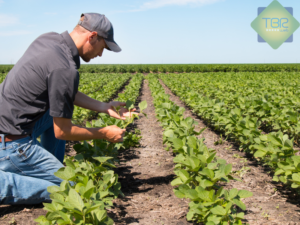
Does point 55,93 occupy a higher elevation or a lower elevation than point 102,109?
higher

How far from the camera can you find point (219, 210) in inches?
70.9

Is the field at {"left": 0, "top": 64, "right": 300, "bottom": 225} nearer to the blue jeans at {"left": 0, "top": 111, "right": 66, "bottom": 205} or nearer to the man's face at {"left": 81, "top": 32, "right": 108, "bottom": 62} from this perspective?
the blue jeans at {"left": 0, "top": 111, "right": 66, "bottom": 205}

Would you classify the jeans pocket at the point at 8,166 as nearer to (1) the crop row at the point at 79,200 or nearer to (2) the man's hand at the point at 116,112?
(1) the crop row at the point at 79,200

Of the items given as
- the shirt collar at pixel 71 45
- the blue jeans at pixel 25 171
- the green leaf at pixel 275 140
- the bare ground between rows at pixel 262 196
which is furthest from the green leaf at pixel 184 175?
the shirt collar at pixel 71 45

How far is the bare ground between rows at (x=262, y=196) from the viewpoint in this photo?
7.86 feet

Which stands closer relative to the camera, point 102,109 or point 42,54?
point 42,54

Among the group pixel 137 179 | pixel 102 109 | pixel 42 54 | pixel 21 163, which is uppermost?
pixel 42 54

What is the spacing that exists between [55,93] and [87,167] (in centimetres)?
65

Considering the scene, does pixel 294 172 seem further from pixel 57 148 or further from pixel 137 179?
pixel 57 148

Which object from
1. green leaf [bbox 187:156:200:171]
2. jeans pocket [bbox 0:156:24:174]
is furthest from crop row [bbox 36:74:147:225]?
green leaf [bbox 187:156:200:171]

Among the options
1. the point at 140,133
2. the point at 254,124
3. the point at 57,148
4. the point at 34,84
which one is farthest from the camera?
the point at 140,133

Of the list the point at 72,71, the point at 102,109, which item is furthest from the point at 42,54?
the point at 102,109

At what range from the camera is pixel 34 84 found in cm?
205

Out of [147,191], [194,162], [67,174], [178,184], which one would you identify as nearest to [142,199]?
[147,191]
